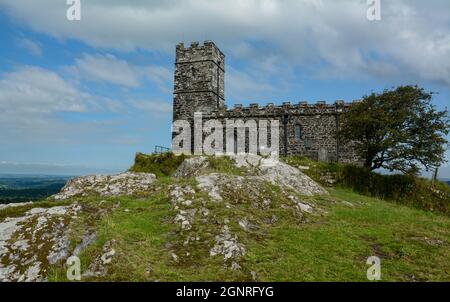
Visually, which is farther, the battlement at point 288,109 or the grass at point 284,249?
the battlement at point 288,109

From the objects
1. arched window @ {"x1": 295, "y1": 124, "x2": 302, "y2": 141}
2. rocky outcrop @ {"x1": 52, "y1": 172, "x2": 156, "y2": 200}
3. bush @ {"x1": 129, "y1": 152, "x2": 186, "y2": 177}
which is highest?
arched window @ {"x1": 295, "y1": 124, "x2": 302, "y2": 141}

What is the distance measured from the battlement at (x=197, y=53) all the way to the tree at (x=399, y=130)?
21.1m

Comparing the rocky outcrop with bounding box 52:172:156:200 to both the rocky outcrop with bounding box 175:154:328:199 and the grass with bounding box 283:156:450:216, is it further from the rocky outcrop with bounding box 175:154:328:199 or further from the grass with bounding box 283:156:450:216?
the grass with bounding box 283:156:450:216

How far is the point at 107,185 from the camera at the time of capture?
14.8m

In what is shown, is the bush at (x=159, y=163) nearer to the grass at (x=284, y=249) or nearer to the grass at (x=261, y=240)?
the grass at (x=261, y=240)

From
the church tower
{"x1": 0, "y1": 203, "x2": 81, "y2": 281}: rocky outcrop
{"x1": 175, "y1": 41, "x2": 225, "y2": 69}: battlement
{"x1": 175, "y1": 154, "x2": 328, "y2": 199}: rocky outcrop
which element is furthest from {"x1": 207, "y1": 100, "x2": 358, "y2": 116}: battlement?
{"x1": 0, "y1": 203, "x2": 81, "y2": 281}: rocky outcrop

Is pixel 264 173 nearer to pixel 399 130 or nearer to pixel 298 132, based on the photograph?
pixel 399 130

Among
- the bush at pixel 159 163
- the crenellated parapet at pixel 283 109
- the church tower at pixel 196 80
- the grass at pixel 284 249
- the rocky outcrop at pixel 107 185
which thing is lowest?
the grass at pixel 284 249

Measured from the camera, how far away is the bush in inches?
1145

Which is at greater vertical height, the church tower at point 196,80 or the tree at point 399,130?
the church tower at point 196,80

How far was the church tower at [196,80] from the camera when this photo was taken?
42.4 meters

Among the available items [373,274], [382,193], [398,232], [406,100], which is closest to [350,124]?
[406,100]

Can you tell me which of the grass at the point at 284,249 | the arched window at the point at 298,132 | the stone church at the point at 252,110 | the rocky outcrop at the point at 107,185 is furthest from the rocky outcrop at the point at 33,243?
the arched window at the point at 298,132
